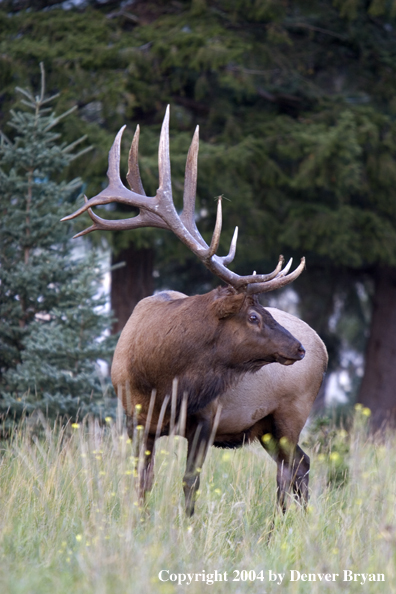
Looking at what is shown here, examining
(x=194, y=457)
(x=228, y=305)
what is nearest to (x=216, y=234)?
(x=228, y=305)

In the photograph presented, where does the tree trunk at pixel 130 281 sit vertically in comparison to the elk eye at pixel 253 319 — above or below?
below

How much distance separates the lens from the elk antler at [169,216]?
176 inches

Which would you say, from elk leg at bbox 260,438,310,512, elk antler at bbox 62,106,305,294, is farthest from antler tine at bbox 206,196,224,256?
elk leg at bbox 260,438,310,512

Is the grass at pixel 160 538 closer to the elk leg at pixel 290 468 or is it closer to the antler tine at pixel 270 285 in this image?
the elk leg at pixel 290 468

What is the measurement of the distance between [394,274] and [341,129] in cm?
330

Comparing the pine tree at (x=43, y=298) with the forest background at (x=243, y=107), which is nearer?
the pine tree at (x=43, y=298)

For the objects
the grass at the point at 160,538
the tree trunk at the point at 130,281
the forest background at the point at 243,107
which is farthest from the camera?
the tree trunk at the point at 130,281

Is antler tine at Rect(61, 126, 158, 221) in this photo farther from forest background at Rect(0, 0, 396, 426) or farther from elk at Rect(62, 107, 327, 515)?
forest background at Rect(0, 0, 396, 426)

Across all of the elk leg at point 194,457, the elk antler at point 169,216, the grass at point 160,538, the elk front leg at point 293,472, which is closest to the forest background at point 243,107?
the elk antler at point 169,216

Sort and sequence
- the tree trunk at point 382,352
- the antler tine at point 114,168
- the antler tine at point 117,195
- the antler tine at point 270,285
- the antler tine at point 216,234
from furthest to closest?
the tree trunk at point 382,352 < the antler tine at point 114,168 < the antler tine at point 117,195 < the antler tine at point 270,285 < the antler tine at point 216,234

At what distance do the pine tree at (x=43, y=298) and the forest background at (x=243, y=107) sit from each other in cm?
147

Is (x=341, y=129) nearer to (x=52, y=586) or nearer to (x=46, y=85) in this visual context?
(x=46, y=85)

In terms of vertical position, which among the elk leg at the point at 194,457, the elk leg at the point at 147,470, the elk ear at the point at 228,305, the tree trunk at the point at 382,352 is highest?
the elk ear at the point at 228,305

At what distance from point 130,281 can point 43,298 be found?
10.1ft
